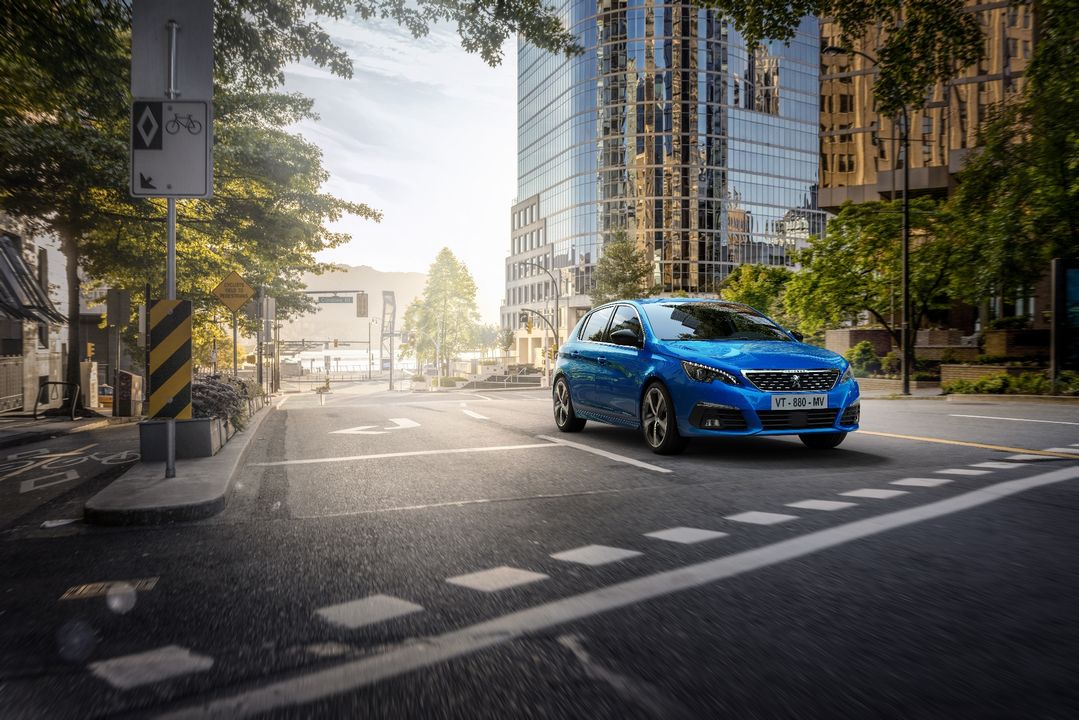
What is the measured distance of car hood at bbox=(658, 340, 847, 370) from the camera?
7.13m

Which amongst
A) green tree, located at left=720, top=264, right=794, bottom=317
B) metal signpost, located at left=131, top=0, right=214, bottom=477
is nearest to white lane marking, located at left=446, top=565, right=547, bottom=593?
metal signpost, located at left=131, top=0, right=214, bottom=477

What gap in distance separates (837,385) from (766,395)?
0.89 meters

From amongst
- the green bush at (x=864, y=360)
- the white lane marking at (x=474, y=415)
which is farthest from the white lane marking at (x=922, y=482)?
the green bush at (x=864, y=360)

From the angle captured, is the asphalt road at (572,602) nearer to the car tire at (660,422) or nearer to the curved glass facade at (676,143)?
the car tire at (660,422)

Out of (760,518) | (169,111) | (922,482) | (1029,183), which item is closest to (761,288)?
(1029,183)

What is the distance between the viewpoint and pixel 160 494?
5.43m

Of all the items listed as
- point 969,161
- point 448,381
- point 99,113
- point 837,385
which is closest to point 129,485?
point 837,385

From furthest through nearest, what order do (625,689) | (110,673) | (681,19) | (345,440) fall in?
1. (681,19)
2. (345,440)
3. (110,673)
4. (625,689)

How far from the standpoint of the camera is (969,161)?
24.6 meters

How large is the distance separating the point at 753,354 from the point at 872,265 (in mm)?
21171

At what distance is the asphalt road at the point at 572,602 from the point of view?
227 cm

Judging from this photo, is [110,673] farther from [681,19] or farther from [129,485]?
[681,19]

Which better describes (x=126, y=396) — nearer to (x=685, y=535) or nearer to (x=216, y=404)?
(x=216, y=404)

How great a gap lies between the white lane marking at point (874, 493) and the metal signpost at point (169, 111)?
→ 5268mm
